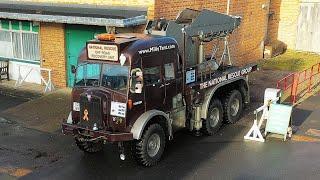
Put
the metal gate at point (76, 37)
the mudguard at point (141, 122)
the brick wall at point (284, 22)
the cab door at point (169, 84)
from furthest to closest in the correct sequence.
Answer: the brick wall at point (284, 22)
the metal gate at point (76, 37)
the cab door at point (169, 84)
the mudguard at point (141, 122)

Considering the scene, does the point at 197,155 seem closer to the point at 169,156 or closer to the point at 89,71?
the point at 169,156

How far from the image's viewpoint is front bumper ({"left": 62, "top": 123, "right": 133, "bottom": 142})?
9.28m

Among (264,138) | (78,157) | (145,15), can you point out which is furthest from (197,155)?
(145,15)

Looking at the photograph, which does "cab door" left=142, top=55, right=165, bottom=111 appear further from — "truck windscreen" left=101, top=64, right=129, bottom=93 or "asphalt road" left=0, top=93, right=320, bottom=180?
"asphalt road" left=0, top=93, right=320, bottom=180

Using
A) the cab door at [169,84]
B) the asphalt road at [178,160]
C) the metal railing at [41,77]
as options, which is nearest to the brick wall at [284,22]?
the metal railing at [41,77]

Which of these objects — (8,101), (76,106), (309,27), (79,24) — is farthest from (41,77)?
(309,27)

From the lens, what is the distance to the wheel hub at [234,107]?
13.1m

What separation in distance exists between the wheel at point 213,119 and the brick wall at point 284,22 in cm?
1263

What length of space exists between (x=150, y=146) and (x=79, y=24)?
6.98 metres

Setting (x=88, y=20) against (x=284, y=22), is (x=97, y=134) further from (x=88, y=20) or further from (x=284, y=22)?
(x=284, y=22)

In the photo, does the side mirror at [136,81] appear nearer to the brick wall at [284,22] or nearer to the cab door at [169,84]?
the cab door at [169,84]

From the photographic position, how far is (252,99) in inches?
615

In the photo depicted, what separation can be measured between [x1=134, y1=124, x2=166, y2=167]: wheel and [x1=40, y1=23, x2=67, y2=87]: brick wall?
7.66m

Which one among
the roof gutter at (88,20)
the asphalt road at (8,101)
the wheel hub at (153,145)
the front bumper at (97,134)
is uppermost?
the roof gutter at (88,20)
